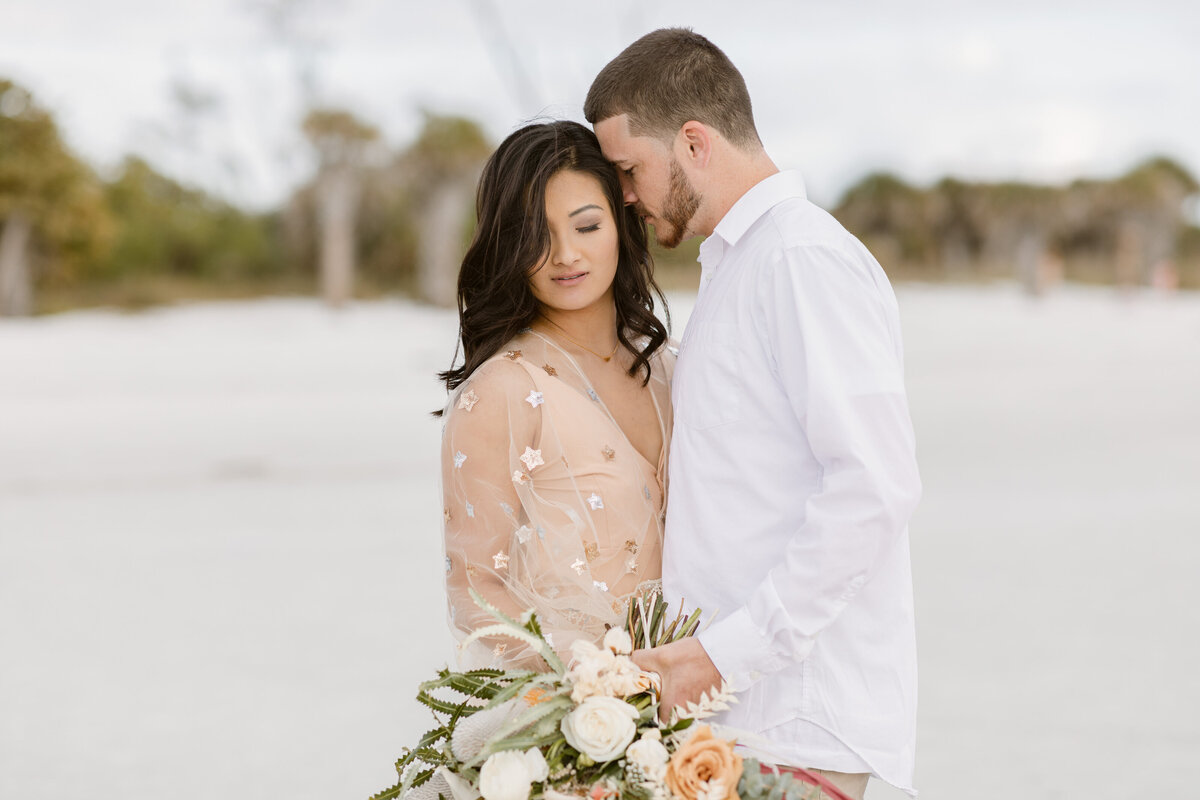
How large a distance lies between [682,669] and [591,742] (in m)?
0.25

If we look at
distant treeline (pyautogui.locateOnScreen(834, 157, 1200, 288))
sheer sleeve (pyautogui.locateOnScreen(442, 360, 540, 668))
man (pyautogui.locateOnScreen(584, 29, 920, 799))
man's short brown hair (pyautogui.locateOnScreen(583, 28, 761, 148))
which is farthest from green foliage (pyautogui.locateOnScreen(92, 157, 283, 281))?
man (pyautogui.locateOnScreen(584, 29, 920, 799))

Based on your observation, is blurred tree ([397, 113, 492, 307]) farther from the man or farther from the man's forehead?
the man

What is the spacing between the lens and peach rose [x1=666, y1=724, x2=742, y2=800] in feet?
5.77

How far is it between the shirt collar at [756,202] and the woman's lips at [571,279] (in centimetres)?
37

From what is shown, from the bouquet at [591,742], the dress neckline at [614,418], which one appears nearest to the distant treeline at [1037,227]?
the dress neckline at [614,418]

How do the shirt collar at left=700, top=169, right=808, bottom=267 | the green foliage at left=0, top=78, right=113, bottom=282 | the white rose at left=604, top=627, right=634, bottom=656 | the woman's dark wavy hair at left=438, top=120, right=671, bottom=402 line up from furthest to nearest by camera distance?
the green foliage at left=0, top=78, right=113, bottom=282, the woman's dark wavy hair at left=438, top=120, right=671, bottom=402, the shirt collar at left=700, top=169, right=808, bottom=267, the white rose at left=604, top=627, right=634, bottom=656

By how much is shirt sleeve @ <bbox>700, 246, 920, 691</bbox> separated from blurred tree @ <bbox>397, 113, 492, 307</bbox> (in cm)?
1666

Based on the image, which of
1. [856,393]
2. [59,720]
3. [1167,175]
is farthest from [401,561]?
[1167,175]

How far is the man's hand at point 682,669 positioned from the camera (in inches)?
78.0

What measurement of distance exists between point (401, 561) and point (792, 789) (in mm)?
6268

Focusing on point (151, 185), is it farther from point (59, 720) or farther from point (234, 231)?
point (59, 720)

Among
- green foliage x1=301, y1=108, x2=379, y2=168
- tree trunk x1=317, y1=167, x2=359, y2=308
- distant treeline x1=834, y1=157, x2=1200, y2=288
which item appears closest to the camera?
green foliage x1=301, y1=108, x2=379, y2=168

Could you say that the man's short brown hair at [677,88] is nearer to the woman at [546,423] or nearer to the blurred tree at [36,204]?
the woman at [546,423]

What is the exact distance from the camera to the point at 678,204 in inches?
92.6
